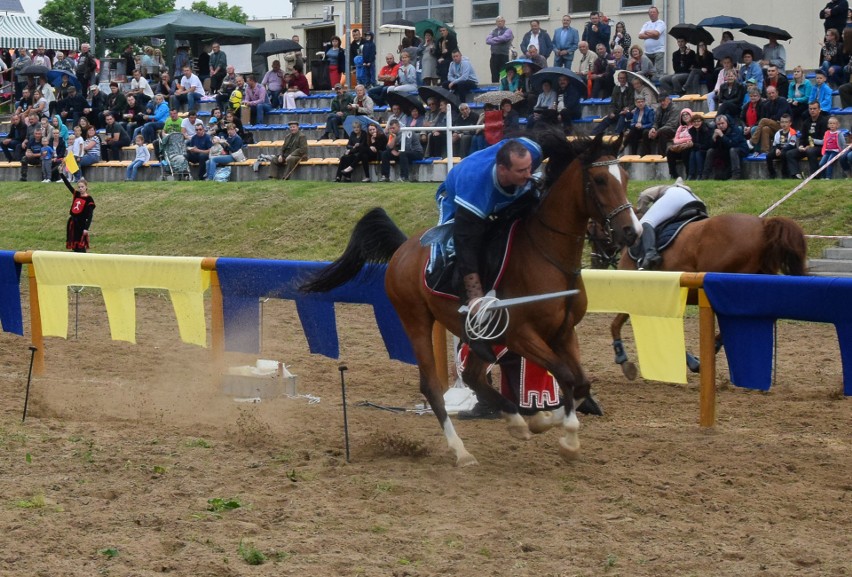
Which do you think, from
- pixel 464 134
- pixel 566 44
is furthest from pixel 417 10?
pixel 464 134

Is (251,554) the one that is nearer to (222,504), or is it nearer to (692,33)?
(222,504)

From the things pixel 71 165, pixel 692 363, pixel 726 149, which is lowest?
pixel 692 363

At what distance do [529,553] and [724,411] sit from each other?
13.6 ft

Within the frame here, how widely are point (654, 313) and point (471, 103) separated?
53.1 feet

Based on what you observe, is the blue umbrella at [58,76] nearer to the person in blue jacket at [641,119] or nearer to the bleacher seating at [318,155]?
the bleacher seating at [318,155]

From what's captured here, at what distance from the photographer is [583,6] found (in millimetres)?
28422

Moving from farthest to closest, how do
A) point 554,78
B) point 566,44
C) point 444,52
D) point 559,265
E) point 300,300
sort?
point 444,52 → point 566,44 → point 554,78 → point 300,300 → point 559,265

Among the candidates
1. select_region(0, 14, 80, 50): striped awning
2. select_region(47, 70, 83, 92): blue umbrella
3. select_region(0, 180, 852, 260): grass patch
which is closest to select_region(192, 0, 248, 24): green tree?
select_region(0, 14, 80, 50): striped awning

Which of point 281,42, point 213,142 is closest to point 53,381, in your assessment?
point 213,142

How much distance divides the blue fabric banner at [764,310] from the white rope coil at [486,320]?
1.64 metres

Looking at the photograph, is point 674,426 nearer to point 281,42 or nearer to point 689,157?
point 689,157

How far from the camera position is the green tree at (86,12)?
283ft

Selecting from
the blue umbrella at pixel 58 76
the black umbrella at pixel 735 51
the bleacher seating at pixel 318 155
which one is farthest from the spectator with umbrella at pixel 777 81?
the blue umbrella at pixel 58 76

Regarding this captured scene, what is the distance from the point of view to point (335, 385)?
10.8m
